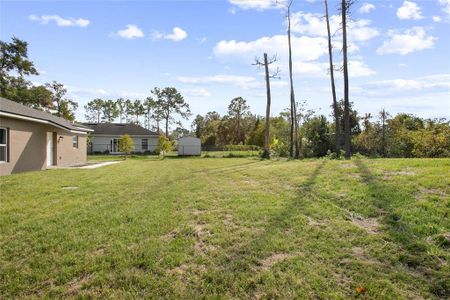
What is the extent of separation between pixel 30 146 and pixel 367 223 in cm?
1432

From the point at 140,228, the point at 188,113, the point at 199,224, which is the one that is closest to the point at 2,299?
the point at 140,228

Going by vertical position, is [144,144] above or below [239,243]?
above

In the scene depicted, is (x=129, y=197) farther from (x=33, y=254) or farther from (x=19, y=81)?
(x=19, y=81)

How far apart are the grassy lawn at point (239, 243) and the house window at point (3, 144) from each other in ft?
20.2

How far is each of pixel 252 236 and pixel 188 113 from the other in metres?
49.9

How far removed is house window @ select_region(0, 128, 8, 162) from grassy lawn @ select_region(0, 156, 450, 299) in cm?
615

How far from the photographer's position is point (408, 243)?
12.8 feet

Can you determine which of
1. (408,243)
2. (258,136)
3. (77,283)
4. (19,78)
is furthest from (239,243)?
(258,136)

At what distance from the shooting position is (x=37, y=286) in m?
3.23

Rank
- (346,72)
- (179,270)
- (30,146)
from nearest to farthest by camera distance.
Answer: (179,270)
(30,146)
(346,72)

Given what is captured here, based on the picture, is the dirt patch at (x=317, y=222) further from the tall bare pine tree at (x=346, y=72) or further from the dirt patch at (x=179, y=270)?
the tall bare pine tree at (x=346, y=72)

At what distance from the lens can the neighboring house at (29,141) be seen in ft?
39.9

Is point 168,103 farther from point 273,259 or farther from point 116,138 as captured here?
point 273,259

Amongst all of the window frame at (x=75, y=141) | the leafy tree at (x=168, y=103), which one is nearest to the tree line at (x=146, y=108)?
the leafy tree at (x=168, y=103)
